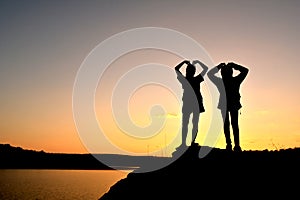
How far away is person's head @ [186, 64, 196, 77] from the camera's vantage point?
15055mm

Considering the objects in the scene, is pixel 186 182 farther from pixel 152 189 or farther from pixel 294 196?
pixel 294 196

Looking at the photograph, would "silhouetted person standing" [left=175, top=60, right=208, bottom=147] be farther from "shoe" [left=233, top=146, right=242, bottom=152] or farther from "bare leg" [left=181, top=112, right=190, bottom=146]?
"shoe" [left=233, top=146, right=242, bottom=152]

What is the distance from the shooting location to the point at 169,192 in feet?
43.2

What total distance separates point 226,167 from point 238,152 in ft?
4.91

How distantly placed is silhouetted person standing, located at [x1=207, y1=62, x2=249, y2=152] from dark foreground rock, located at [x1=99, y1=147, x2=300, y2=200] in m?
1.00

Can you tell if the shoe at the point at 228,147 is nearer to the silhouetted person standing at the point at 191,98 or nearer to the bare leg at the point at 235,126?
the bare leg at the point at 235,126

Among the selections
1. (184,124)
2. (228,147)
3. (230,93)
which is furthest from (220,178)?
(230,93)

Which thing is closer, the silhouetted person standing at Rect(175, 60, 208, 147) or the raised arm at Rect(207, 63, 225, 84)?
the raised arm at Rect(207, 63, 225, 84)

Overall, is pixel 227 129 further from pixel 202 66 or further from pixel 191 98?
pixel 202 66

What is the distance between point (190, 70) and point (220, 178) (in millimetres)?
4736

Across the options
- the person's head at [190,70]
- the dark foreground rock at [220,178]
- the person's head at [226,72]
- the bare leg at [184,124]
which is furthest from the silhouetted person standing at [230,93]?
the bare leg at [184,124]

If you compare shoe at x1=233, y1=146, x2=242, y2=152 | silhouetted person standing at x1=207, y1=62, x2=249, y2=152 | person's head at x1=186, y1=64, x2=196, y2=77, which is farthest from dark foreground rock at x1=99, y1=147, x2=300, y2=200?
person's head at x1=186, y1=64, x2=196, y2=77

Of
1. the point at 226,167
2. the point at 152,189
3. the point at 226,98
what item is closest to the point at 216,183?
the point at 226,167

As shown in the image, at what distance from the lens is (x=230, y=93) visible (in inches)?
576
